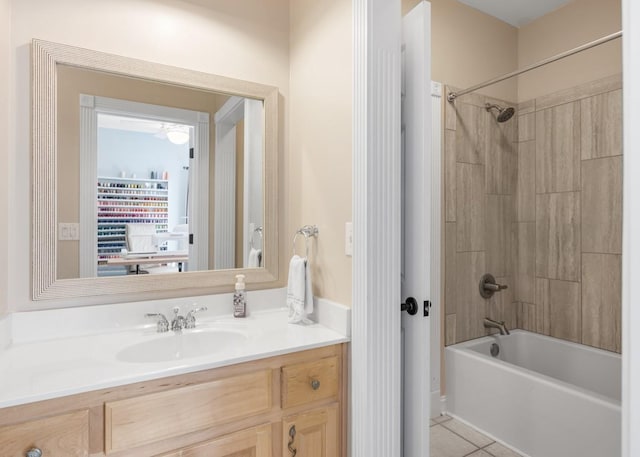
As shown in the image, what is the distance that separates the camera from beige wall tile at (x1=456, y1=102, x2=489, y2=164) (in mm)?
2402

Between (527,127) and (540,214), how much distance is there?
0.62 m

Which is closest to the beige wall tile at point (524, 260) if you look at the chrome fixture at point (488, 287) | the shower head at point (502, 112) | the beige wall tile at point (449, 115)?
the chrome fixture at point (488, 287)

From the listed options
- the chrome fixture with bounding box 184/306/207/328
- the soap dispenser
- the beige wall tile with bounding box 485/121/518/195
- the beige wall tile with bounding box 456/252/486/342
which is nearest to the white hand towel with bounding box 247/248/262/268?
the soap dispenser

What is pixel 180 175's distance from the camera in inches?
65.2

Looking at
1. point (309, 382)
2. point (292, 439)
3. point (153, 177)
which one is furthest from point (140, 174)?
point (292, 439)

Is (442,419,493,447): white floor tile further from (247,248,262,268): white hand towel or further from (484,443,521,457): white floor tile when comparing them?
(247,248,262,268): white hand towel

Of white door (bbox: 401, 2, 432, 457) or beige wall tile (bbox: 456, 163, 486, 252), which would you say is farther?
beige wall tile (bbox: 456, 163, 486, 252)

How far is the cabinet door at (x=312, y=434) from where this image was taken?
1.29m

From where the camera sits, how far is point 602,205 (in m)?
2.25

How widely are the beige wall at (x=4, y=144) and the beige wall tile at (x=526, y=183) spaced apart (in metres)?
2.88

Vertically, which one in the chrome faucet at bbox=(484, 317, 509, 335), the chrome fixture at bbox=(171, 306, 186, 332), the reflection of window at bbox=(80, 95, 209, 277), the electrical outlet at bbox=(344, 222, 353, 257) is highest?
the reflection of window at bbox=(80, 95, 209, 277)

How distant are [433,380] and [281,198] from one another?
1489mm

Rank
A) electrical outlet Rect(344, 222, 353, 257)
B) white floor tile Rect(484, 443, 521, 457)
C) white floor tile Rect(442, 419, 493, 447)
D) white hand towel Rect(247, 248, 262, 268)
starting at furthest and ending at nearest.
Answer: white floor tile Rect(442, 419, 493, 447)
white floor tile Rect(484, 443, 521, 457)
white hand towel Rect(247, 248, 262, 268)
electrical outlet Rect(344, 222, 353, 257)

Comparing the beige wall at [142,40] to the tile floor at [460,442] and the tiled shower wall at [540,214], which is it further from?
the tile floor at [460,442]
